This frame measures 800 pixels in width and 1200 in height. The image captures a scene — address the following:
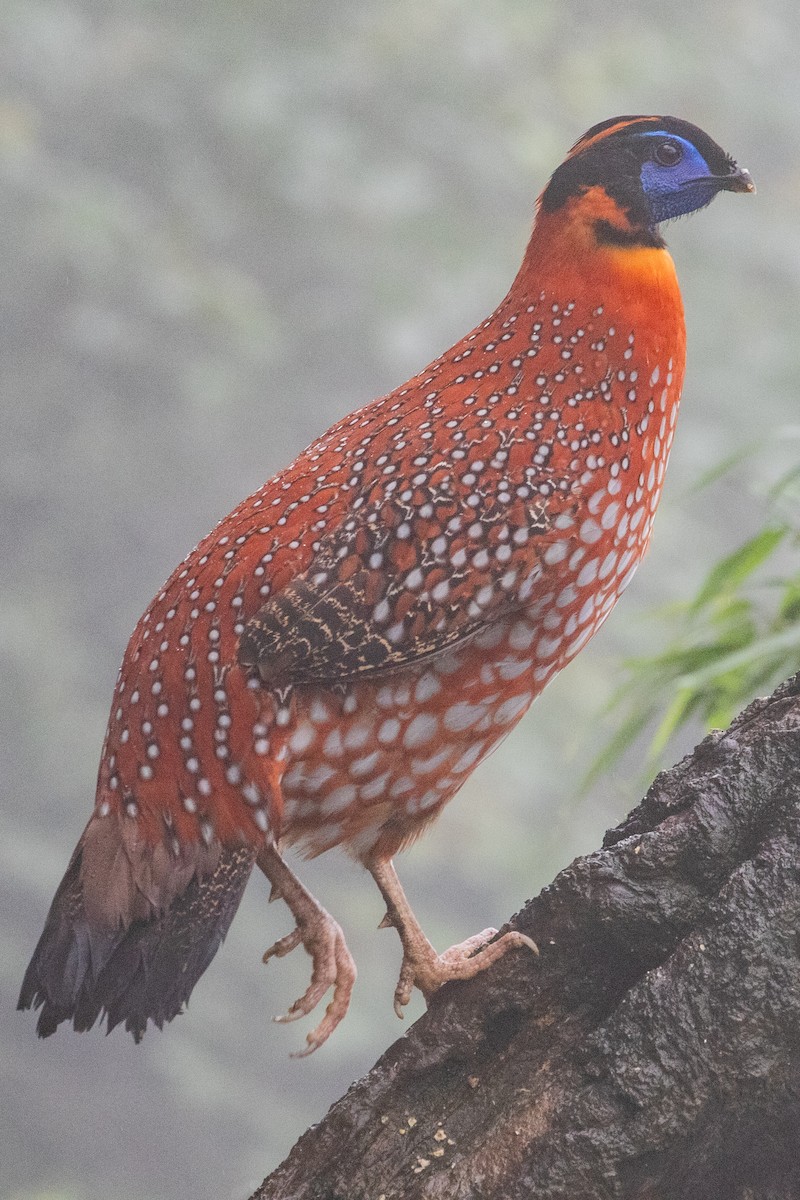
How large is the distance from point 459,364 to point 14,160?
84.2 inches

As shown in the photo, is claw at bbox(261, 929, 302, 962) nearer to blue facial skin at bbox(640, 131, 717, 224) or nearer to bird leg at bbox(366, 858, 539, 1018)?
bird leg at bbox(366, 858, 539, 1018)

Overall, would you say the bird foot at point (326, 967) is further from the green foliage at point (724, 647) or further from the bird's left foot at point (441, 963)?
the green foliage at point (724, 647)

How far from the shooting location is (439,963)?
117cm

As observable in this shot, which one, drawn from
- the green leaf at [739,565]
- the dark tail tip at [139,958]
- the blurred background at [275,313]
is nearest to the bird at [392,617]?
the dark tail tip at [139,958]

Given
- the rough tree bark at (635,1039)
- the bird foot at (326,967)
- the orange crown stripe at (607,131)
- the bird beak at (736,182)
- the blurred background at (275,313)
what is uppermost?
the blurred background at (275,313)

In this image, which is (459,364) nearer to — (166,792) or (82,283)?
(166,792)

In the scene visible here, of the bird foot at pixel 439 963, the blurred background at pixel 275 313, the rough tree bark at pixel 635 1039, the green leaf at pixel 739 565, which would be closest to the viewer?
the rough tree bark at pixel 635 1039

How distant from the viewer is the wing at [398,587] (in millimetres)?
1106

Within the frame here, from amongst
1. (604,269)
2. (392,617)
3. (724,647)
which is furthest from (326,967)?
(724,647)

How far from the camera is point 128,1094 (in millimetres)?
2723

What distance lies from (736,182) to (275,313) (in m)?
1.95

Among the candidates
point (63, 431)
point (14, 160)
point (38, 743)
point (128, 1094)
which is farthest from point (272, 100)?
point (128, 1094)

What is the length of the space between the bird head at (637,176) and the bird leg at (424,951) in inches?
26.0

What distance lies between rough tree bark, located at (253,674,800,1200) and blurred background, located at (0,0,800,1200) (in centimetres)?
182
